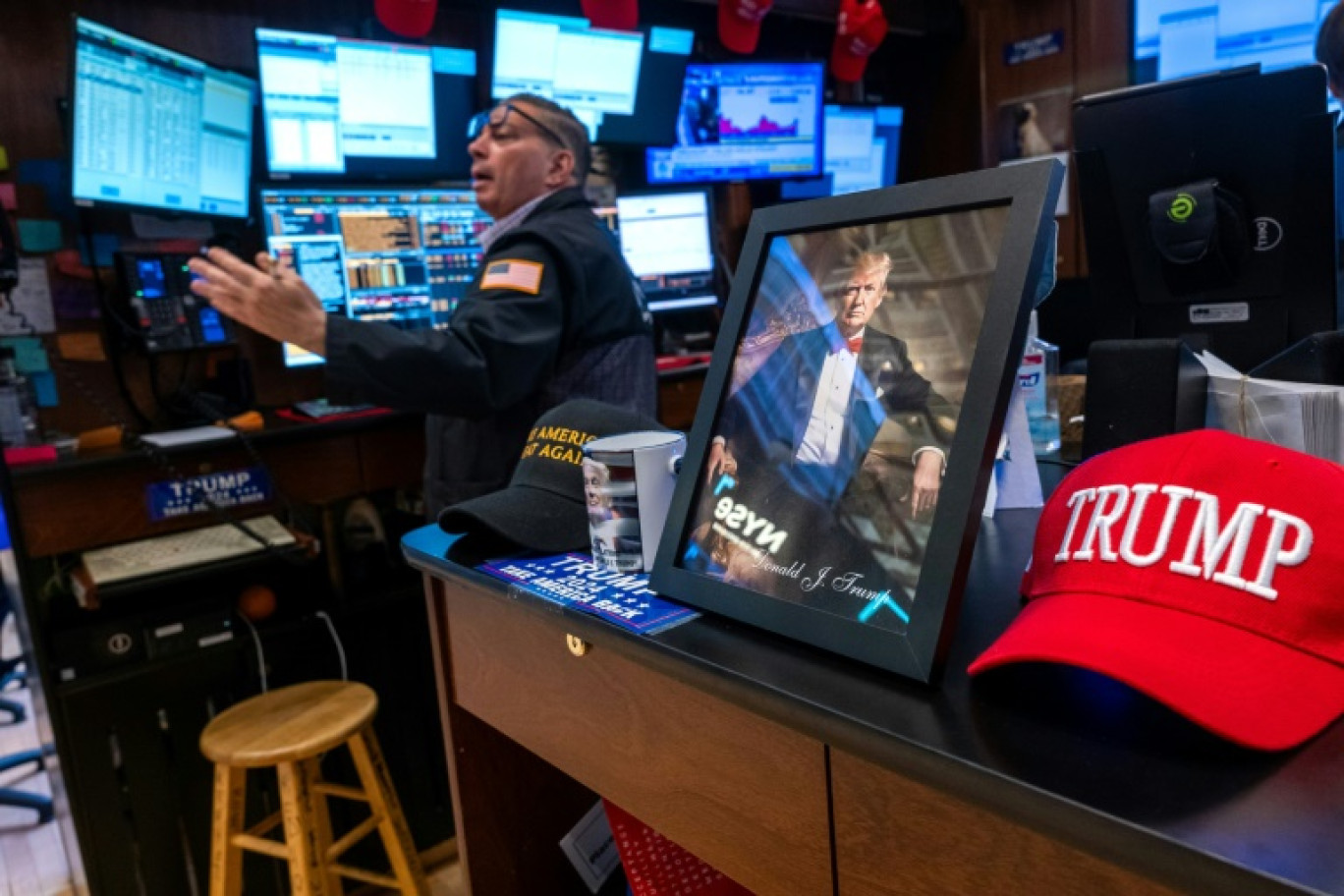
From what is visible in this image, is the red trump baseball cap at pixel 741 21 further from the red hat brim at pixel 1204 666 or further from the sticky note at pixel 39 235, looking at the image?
the red hat brim at pixel 1204 666

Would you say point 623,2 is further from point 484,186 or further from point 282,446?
point 282,446

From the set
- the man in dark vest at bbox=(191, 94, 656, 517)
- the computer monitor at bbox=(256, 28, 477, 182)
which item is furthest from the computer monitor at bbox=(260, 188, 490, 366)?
the man in dark vest at bbox=(191, 94, 656, 517)

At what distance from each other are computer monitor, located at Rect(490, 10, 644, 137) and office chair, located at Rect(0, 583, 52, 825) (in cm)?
190

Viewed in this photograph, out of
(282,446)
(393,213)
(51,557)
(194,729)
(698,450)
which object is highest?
(393,213)

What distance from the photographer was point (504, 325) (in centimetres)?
180

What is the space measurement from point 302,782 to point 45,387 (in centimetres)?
128

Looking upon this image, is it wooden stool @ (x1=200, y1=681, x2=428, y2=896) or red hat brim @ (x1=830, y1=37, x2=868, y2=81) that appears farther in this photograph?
red hat brim @ (x1=830, y1=37, x2=868, y2=81)

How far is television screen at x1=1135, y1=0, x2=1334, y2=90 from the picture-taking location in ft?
10.9

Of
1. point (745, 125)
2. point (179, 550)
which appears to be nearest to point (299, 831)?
point (179, 550)

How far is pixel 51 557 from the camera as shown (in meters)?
2.16

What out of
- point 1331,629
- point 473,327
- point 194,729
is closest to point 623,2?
point 473,327

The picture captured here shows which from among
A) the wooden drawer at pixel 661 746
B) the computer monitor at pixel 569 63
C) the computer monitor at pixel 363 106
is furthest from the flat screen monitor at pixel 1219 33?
the wooden drawer at pixel 661 746

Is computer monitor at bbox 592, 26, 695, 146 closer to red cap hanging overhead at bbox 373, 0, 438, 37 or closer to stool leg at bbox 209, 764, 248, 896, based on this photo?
red cap hanging overhead at bbox 373, 0, 438, 37

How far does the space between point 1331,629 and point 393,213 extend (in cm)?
245
